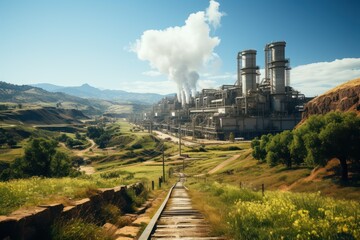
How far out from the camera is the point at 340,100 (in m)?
46.5

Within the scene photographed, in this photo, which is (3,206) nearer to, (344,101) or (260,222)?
(260,222)

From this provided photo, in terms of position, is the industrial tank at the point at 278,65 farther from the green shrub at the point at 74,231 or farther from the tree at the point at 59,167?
the green shrub at the point at 74,231

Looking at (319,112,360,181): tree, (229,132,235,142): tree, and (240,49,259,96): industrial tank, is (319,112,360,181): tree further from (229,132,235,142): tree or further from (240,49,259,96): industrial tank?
(240,49,259,96): industrial tank

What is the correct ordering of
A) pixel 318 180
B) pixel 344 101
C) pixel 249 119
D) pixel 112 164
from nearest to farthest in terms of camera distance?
pixel 318 180, pixel 344 101, pixel 112 164, pixel 249 119

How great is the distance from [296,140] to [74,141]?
131492 mm

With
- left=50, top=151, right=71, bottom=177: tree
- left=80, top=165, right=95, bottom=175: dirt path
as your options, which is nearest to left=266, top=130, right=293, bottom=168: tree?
left=50, top=151, right=71, bottom=177: tree

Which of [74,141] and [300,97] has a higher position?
[300,97]

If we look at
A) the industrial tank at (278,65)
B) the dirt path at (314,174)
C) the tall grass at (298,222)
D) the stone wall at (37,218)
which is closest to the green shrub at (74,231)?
the stone wall at (37,218)

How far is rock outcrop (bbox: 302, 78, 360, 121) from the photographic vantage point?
142ft

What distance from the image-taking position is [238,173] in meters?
54.3

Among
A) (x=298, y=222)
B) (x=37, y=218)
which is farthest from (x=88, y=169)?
(x=298, y=222)

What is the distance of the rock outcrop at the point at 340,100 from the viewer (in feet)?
142

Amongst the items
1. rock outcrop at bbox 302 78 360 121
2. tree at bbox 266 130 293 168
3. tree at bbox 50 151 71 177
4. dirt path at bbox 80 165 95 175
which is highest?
rock outcrop at bbox 302 78 360 121

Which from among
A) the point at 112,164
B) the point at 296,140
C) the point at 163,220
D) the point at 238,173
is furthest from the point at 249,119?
the point at 163,220
